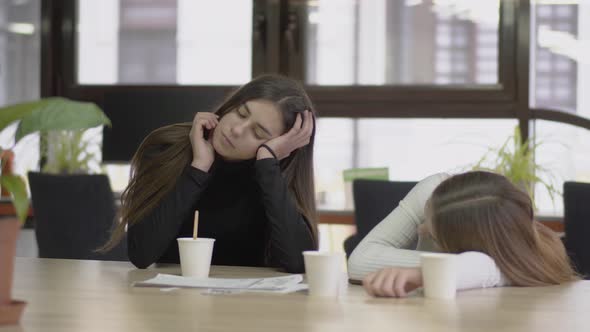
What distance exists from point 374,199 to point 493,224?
1.54 meters

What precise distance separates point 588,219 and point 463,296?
151cm

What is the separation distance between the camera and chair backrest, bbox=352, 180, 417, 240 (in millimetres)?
3088

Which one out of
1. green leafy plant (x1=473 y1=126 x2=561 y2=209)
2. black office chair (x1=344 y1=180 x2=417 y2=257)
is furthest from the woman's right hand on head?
green leafy plant (x1=473 y1=126 x2=561 y2=209)

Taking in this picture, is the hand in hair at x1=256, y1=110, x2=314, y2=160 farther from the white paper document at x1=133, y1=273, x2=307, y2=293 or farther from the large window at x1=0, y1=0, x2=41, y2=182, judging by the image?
the large window at x1=0, y1=0, x2=41, y2=182

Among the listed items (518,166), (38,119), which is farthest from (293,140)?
(518,166)

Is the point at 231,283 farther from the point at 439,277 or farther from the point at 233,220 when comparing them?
the point at 233,220

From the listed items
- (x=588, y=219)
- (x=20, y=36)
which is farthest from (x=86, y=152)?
(x=588, y=219)

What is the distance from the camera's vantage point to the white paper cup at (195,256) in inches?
64.7

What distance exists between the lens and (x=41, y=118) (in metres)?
1.03

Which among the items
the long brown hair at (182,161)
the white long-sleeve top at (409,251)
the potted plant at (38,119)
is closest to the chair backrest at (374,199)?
the long brown hair at (182,161)

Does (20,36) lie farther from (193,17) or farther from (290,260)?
(290,260)

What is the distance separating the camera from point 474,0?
4445 millimetres

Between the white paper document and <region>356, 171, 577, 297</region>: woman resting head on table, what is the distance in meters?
0.29

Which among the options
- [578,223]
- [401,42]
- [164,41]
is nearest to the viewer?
[578,223]
